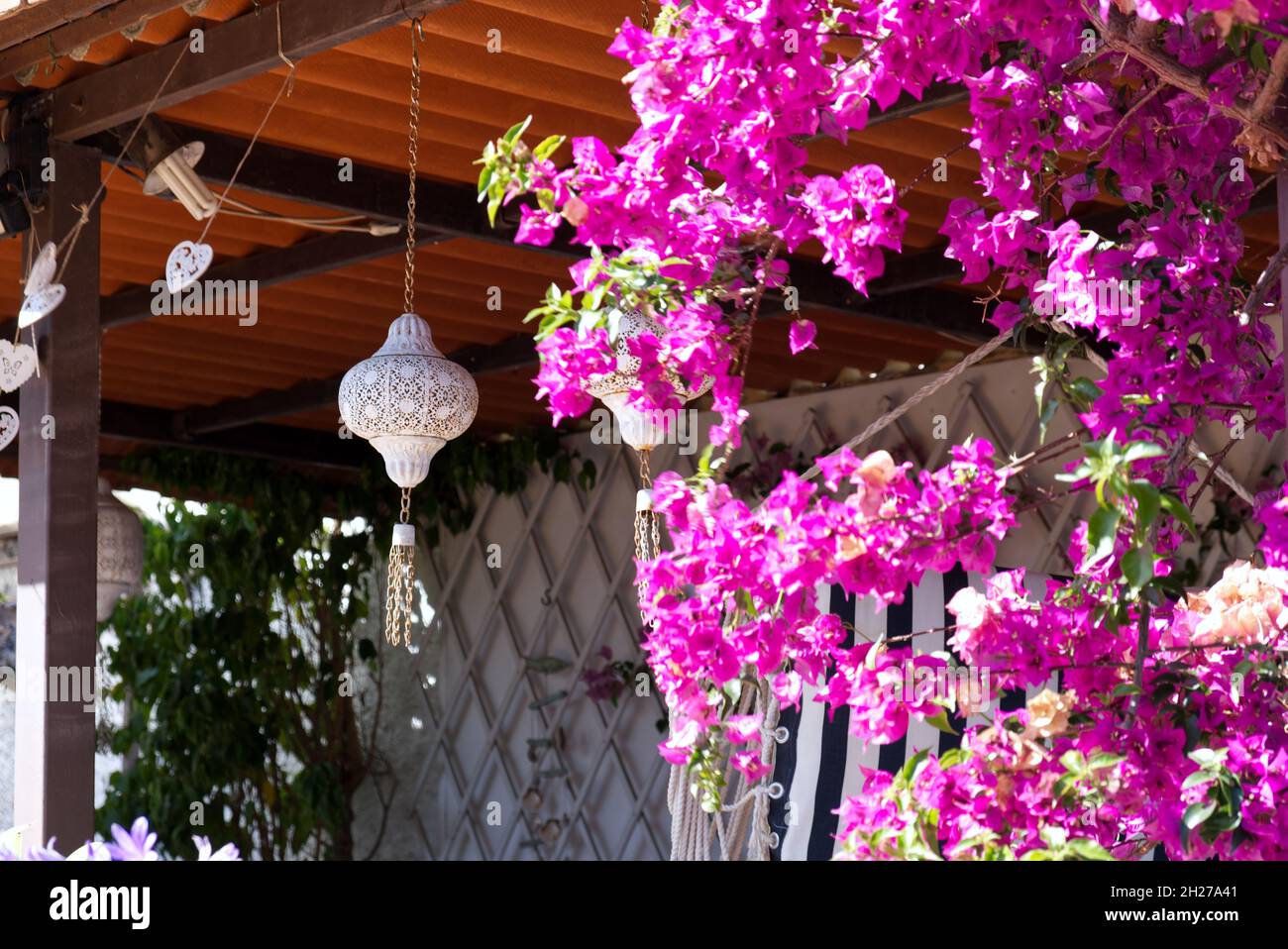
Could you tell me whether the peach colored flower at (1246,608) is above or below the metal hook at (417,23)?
below

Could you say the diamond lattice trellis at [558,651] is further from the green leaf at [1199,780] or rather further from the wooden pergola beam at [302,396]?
the green leaf at [1199,780]

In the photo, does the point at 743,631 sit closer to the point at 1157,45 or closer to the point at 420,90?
the point at 1157,45

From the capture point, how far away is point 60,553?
7.79 feet

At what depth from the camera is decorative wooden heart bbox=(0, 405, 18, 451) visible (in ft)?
8.13

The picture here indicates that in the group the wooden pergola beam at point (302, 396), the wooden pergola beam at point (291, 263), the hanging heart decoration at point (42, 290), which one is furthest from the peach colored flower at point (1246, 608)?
the wooden pergola beam at point (302, 396)

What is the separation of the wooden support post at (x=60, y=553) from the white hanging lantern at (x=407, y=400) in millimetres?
384

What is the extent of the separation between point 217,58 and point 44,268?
0.41 m

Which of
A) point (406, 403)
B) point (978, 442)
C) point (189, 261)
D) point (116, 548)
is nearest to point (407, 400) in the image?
point (406, 403)

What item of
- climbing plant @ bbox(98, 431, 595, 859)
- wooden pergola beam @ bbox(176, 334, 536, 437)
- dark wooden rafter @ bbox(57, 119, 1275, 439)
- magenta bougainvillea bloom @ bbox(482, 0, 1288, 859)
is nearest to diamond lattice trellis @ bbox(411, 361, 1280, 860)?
climbing plant @ bbox(98, 431, 595, 859)

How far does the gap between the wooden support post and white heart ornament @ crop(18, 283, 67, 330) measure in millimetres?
36

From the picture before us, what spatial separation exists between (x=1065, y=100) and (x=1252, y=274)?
8.71 ft

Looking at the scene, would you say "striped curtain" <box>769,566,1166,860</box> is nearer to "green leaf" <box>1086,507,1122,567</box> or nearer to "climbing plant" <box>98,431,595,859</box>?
"green leaf" <box>1086,507,1122,567</box>

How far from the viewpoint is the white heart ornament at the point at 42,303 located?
236cm

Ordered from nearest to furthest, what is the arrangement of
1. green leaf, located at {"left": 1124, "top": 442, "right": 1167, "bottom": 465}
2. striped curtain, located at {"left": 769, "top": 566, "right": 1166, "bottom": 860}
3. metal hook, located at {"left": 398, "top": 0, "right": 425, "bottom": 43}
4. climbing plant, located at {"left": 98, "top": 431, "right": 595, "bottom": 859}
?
1. green leaf, located at {"left": 1124, "top": 442, "right": 1167, "bottom": 465}
2. metal hook, located at {"left": 398, "top": 0, "right": 425, "bottom": 43}
3. striped curtain, located at {"left": 769, "top": 566, "right": 1166, "bottom": 860}
4. climbing plant, located at {"left": 98, "top": 431, "right": 595, "bottom": 859}
